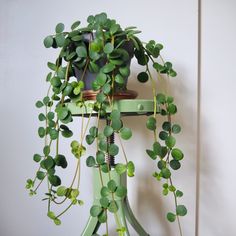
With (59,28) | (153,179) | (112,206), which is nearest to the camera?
(112,206)

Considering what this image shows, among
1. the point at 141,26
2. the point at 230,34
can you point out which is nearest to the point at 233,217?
the point at 230,34

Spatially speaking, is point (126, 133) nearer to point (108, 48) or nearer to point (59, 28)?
point (108, 48)

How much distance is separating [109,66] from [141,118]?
0.49 metres

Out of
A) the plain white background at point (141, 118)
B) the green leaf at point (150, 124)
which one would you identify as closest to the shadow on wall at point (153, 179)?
the plain white background at point (141, 118)

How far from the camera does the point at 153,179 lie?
3.46ft

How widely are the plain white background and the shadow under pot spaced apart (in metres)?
0.40

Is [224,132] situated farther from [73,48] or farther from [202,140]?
[73,48]

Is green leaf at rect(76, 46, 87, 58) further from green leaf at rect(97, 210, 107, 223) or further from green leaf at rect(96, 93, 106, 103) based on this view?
green leaf at rect(97, 210, 107, 223)

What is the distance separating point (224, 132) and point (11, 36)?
1009 mm

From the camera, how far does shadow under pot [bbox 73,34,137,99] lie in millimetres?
620

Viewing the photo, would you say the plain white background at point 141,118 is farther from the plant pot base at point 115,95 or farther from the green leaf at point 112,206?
the green leaf at point 112,206

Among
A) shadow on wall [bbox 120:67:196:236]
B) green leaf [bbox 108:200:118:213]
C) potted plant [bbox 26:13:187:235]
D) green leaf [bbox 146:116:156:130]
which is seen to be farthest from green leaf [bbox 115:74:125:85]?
shadow on wall [bbox 120:67:196:236]

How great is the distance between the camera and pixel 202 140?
1.04 m

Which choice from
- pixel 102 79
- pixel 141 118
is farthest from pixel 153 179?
pixel 102 79
